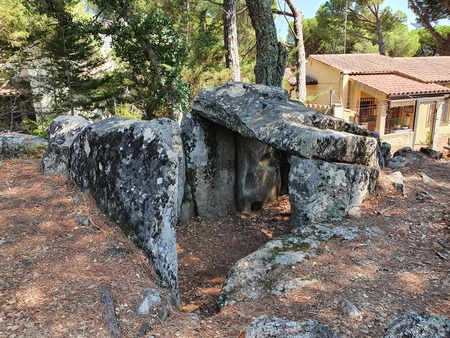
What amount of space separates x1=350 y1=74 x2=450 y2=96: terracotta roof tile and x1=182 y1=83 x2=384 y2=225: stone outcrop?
452 inches

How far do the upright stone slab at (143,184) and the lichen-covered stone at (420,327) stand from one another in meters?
2.02

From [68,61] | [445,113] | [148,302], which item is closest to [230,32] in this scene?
[68,61]

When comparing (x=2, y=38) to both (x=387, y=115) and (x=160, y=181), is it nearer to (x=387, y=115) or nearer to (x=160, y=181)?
(x=160, y=181)

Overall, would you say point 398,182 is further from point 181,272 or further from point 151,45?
point 151,45

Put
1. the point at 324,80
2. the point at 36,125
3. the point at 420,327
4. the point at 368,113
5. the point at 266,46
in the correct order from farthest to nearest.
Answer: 1. the point at 324,80
2. the point at 368,113
3. the point at 36,125
4. the point at 266,46
5. the point at 420,327

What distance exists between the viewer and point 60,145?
5172 mm

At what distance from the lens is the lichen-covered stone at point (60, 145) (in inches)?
200

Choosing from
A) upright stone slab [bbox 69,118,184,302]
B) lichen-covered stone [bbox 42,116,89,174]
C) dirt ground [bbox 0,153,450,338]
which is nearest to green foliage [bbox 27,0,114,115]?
lichen-covered stone [bbox 42,116,89,174]

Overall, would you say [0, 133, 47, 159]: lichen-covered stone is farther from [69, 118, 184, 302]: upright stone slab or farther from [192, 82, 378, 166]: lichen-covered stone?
[192, 82, 378, 166]: lichen-covered stone

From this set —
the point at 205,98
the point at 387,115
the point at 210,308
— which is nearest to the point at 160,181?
the point at 210,308

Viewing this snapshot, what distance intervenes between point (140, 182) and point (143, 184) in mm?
46

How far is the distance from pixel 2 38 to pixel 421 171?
13.0 metres

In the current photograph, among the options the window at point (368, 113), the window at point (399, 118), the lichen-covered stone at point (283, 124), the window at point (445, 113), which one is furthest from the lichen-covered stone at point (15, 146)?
the window at point (445, 113)

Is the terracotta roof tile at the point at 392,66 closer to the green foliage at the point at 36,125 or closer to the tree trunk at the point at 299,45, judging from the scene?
the tree trunk at the point at 299,45
